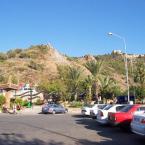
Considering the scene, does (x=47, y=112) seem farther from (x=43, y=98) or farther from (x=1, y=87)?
(x=43, y=98)

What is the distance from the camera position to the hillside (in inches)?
4357

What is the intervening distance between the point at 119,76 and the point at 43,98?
6470 cm

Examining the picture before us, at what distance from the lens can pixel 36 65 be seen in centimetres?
11744

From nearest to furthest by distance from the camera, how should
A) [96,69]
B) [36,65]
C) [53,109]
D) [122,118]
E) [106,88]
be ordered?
[122,118]
[53,109]
[96,69]
[106,88]
[36,65]

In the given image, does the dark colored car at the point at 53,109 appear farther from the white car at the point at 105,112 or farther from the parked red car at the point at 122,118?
the parked red car at the point at 122,118

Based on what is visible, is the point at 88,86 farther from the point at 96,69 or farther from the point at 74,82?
the point at 96,69

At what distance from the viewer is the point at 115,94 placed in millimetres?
77938

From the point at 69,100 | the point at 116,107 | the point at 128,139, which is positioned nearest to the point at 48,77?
the point at 69,100

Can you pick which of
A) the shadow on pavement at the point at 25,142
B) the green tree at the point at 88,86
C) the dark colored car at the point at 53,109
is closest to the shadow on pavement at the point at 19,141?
the shadow on pavement at the point at 25,142

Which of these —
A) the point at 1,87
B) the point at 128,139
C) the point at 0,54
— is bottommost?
the point at 128,139

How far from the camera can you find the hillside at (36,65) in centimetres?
11066

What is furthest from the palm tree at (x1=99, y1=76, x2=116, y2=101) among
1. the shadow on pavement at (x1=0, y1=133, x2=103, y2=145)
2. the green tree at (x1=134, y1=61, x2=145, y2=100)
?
the shadow on pavement at (x1=0, y1=133, x2=103, y2=145)

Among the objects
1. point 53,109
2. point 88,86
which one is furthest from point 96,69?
point 53,109

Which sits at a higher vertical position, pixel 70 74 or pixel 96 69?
pixel 96 69
